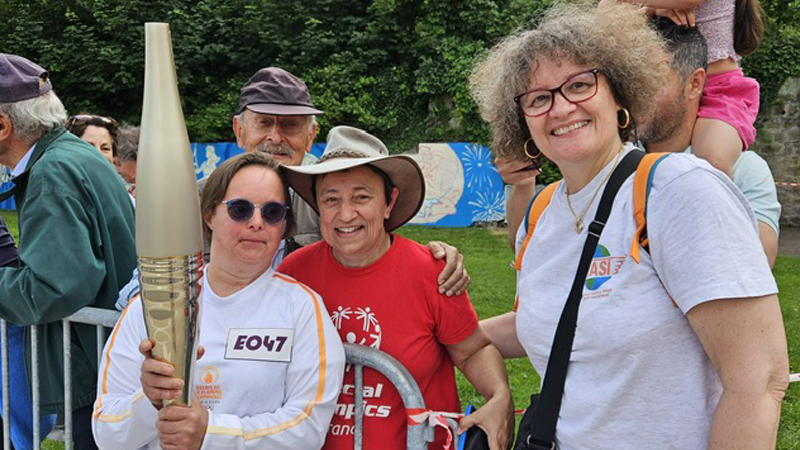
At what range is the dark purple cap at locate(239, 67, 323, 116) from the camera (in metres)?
3.67

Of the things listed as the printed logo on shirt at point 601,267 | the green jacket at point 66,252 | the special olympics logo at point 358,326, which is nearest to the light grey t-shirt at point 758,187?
the printed logo on shirt at point 601,267

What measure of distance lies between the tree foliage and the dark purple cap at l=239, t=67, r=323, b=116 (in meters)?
12.4

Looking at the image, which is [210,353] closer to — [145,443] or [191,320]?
[145,443]

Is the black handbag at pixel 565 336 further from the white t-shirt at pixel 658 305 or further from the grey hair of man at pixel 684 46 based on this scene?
the grey hair of man at pixel 684 46

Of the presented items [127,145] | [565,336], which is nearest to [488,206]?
[127,145]

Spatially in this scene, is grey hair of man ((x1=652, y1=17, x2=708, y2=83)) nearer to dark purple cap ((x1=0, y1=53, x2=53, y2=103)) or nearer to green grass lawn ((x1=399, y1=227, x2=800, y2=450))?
dark purple cap ((x1=0, y1=53, x2=53, y2=103))

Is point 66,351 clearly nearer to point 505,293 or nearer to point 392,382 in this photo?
point 392,382

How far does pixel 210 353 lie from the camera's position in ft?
7.23

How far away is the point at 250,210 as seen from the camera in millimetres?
2312

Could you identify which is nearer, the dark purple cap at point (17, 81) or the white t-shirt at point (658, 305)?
the white t-shirt at point (658, 305)

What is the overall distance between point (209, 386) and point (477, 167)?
1400 centimetres

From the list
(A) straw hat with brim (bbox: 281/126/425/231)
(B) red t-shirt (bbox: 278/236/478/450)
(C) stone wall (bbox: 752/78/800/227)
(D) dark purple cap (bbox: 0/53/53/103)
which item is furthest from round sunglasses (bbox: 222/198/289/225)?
(C) stone wall (bbox: 752/78/800/227)

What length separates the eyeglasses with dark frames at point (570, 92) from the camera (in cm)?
193

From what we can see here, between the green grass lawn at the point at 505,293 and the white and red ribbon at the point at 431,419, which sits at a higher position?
the white and red ribbon at the point at 431,419
